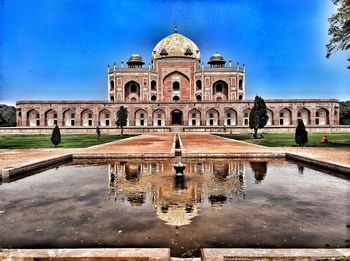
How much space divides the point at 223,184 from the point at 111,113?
103ft

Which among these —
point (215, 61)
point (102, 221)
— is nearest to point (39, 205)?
point (102, 221)

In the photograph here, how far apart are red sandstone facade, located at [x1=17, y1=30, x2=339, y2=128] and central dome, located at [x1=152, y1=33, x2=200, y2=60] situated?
1.30 metres

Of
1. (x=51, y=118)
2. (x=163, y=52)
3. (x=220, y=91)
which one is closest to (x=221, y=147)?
(x=51, y=118)

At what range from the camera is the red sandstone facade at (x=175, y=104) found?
3634 cm

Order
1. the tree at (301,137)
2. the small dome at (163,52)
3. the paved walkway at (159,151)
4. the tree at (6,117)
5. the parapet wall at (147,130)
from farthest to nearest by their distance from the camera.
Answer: the small dome at (163,52), the tree at (6,117), the parapet wall at (147,130), the tree at (301,137), the paved walkway at (159,151)

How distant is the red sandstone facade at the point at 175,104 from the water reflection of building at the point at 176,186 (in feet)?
91.6

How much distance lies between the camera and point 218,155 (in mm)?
10062

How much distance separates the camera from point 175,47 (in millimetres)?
44188

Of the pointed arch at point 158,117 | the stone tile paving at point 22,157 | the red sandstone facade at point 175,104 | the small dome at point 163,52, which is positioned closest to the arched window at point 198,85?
the red sandstone facade at point 175,104

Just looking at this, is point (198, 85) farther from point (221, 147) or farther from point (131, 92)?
point (221, 147)

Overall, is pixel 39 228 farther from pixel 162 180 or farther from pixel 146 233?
pixel 162 180

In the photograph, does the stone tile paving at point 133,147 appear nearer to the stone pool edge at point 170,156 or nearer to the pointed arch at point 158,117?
the stone pool edge at point 170,156

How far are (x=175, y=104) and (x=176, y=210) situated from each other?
32545 mm

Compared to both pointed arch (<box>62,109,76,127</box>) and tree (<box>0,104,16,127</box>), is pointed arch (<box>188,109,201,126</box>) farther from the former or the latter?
tree (<box>0,104,16,127</box>)
